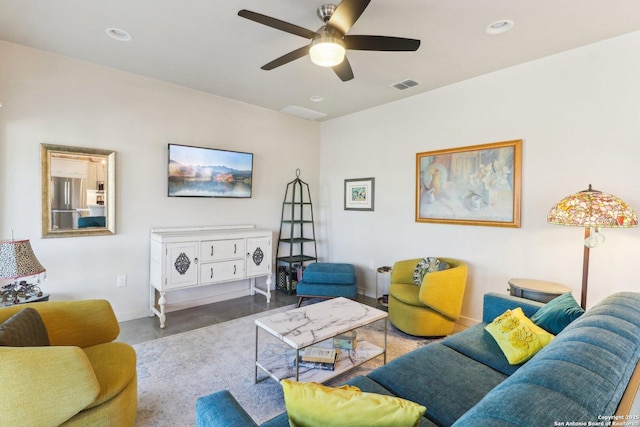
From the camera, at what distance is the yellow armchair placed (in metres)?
1.27

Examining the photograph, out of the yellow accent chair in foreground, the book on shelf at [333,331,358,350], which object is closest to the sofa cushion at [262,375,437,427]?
the book on shelf at [333,331,358,350]

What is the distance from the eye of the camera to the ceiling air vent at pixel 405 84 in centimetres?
352

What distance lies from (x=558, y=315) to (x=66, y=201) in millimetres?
4265

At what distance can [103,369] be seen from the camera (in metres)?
1.65

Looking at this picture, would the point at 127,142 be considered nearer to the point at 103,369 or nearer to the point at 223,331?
the point at 223,331

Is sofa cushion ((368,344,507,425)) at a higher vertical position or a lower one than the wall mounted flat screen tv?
lower

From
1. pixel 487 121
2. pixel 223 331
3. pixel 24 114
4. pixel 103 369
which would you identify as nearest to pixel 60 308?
pixel 103 369

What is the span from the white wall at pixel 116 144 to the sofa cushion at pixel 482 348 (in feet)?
10.6

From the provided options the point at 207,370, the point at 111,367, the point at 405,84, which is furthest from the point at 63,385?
the point at 405,84

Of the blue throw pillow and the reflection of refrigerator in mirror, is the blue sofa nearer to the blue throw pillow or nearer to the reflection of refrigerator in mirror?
the blue throw pillow

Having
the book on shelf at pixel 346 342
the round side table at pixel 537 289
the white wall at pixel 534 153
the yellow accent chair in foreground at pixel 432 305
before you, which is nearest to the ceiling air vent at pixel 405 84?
the white wall at pixel 534 153

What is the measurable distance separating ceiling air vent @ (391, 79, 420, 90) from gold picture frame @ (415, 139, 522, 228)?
0.83 m

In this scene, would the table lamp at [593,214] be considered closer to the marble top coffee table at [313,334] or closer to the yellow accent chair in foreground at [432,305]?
the yellow accent chair in foreground at [432,305]

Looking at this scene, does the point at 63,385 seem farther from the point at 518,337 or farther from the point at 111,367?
the point at 518,337
